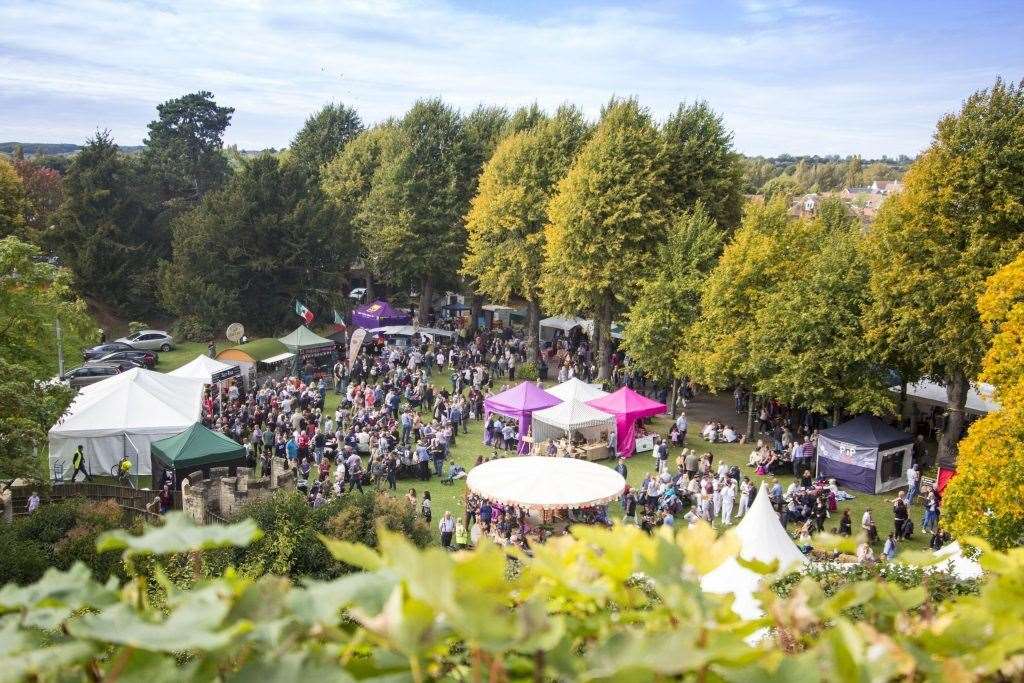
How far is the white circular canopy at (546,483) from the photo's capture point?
1664 cm

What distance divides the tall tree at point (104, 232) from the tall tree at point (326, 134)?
48.0ft

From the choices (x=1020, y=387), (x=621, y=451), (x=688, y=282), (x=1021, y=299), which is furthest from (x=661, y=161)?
(x=1020, y=387)

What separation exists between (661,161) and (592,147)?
2.76m

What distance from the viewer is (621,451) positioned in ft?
81.7

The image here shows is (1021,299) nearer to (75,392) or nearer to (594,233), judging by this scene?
(594,233)

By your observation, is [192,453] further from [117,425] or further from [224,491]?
[117,425]

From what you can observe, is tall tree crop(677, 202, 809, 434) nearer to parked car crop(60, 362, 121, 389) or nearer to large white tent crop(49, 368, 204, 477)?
large white tent crop(49, 368, 204, 477)

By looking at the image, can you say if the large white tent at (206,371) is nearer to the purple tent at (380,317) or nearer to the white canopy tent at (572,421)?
the white canopy tent at (572,421)

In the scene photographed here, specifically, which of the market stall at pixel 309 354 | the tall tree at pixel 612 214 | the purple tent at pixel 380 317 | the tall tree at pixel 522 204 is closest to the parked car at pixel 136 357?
the market stall at pixel 309 354

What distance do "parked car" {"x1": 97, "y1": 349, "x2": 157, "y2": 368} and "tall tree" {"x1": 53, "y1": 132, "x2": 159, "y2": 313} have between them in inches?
400

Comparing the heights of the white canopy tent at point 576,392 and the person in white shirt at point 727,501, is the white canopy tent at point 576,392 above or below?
above

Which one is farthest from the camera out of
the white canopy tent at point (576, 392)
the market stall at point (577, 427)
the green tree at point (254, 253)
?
the green tree at point (254, 253)

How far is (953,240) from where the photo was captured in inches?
862

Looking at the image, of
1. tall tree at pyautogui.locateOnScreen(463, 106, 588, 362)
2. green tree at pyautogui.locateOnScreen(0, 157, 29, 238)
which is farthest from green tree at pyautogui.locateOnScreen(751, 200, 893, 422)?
green tree at pyautogui.locateOnScreen(0, 157, 29, 238)
